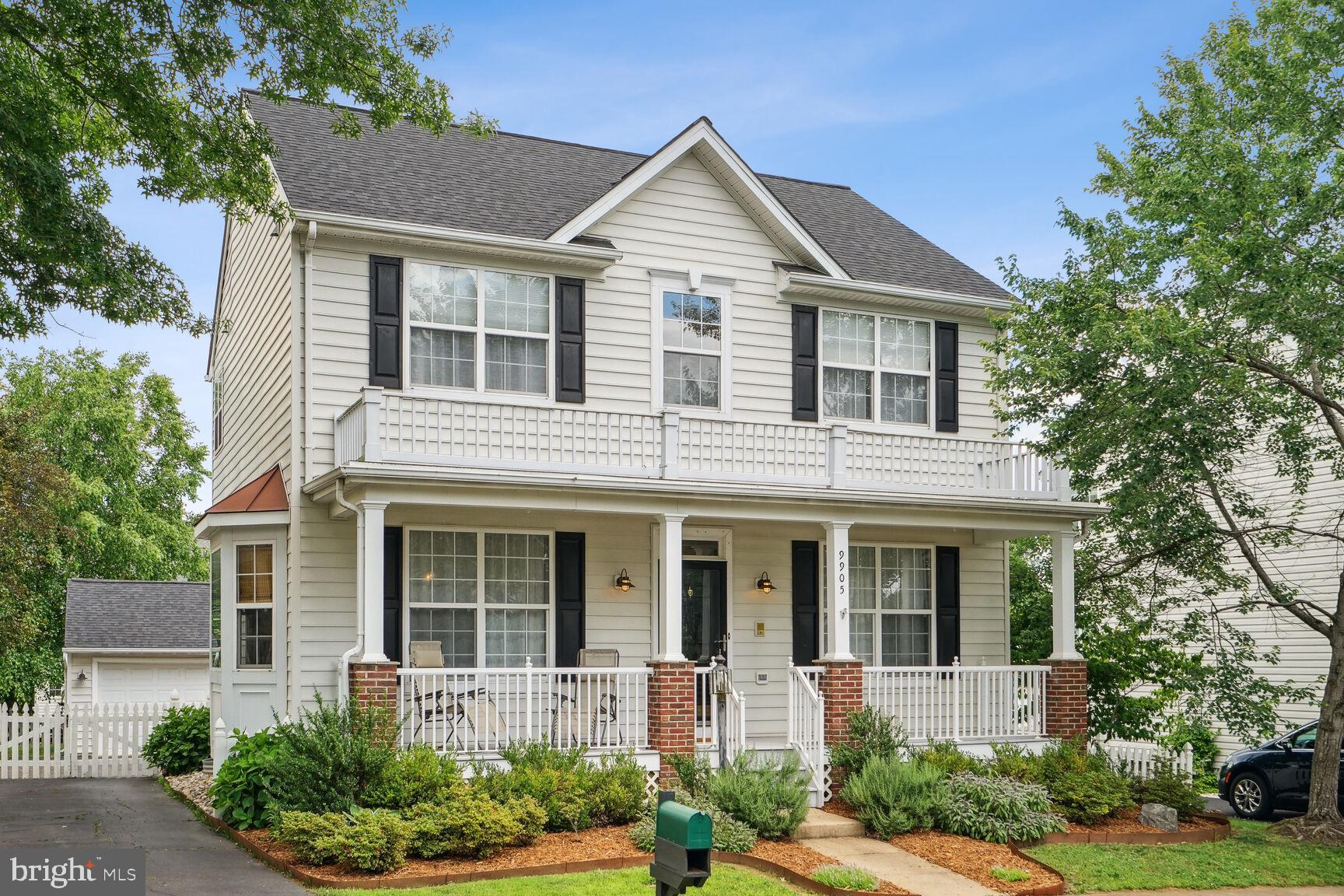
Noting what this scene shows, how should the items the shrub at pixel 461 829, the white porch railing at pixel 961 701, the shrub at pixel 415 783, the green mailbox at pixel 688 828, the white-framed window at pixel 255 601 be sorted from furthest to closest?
the white porch railing at pixel 961 701, the white-framed window at pixel 255 601, the shrub at pixel 415 783, the shrub at pixel 461 829, the green mailbox at pixel 688 828

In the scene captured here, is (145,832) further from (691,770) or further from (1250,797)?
(1250,797)

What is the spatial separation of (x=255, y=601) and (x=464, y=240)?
5.18 metres

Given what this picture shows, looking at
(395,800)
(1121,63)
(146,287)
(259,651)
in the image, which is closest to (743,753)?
(395,800)

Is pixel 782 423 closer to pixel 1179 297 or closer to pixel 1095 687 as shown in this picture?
pixel 1179 297

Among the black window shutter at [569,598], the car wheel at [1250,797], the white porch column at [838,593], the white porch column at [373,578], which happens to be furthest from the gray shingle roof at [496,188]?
the car wheel at [1250,797]

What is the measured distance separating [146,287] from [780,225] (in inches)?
323

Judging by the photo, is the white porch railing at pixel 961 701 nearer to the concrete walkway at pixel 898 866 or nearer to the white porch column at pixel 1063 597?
the white porch column at pixel 1063 597

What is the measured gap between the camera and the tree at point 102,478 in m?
37.9

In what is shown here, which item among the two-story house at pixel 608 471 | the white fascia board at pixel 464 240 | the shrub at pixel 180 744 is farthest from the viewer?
the shrub at pixel 180 744

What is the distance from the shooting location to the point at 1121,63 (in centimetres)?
1812

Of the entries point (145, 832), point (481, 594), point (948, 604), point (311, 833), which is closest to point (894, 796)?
point (948, 604)

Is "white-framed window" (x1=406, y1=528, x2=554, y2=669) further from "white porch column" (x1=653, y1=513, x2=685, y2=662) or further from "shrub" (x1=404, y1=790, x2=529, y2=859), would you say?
"shrub" (x1=404, y1=790, x2=529, y2=859)

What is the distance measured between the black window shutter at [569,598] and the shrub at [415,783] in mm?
3380

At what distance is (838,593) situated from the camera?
51.8 ft
